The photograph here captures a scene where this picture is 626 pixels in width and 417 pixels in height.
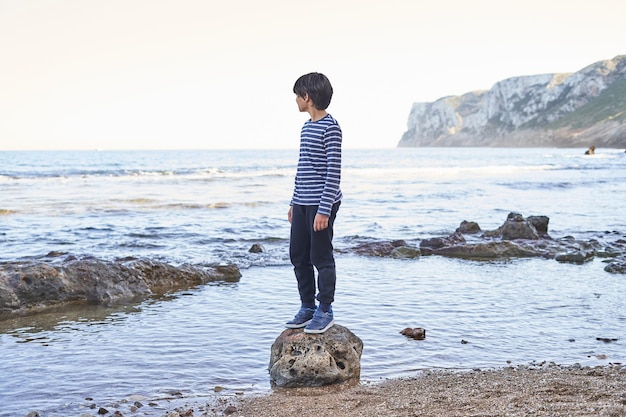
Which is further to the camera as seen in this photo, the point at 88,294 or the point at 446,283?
the point at 446,283

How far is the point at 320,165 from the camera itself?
16.2 ft

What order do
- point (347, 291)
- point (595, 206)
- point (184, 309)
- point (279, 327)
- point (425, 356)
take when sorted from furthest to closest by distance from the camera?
point (595, 206) → point (347, 291) → point (184, 309) → point (279, 327) → point (425, 356)

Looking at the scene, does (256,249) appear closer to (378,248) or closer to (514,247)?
(378,248)

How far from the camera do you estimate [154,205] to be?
70.2 ft

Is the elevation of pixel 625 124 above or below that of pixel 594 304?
above

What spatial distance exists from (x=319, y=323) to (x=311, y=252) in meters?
0.56

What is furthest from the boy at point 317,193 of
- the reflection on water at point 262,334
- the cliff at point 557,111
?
the cliff at point 557,111

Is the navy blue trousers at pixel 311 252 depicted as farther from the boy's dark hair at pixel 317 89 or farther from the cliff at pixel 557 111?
the cliff at pixel 557 111

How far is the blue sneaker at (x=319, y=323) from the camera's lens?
197 inches

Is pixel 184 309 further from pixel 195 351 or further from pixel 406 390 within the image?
pixel 406 390

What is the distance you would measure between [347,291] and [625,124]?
386ft

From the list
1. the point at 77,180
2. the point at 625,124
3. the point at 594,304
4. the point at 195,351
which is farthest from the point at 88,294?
the point at 625,124

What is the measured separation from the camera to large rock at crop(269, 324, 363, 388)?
15.7 ft

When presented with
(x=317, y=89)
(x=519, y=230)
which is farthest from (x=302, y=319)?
(x=519, y=230)
